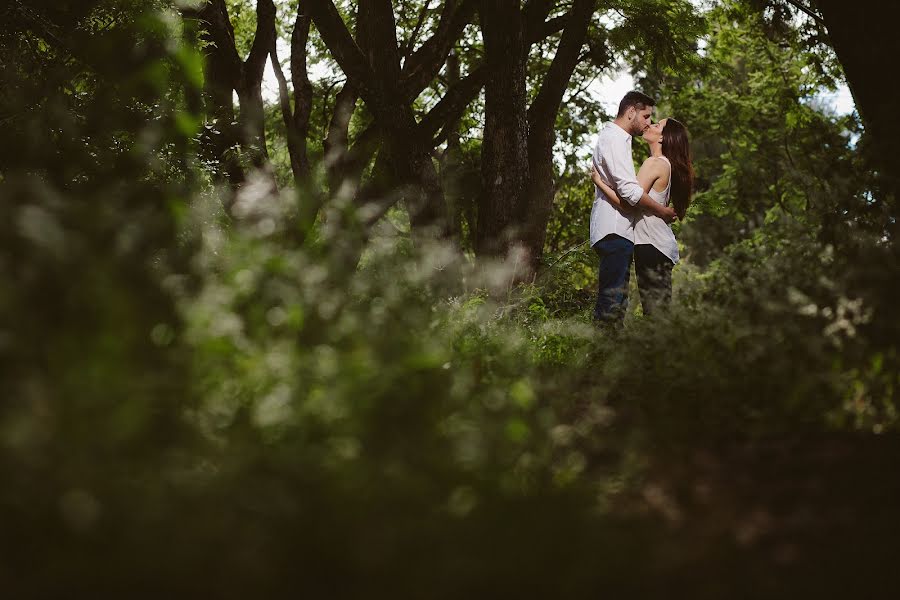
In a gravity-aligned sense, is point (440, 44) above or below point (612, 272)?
above

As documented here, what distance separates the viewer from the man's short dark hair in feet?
20.5

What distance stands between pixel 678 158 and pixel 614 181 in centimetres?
67

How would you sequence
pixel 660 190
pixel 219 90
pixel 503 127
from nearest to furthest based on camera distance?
pixel 660 190
pixel 503 127
pixel 219 90

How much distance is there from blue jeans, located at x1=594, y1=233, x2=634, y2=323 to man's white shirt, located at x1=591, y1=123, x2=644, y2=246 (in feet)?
0.20

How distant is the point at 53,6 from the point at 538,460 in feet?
20.3

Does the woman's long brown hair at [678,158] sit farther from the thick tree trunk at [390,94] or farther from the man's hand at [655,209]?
the thick tree trunk at [390,94]

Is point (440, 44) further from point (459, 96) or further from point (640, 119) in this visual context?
point (640, 119)

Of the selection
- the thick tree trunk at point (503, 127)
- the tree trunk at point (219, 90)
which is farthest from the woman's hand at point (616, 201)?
the tree trunk at point (219, 90)

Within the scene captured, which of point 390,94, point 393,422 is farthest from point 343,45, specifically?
point 393,422

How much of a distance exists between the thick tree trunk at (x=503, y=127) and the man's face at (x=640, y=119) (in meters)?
2.20

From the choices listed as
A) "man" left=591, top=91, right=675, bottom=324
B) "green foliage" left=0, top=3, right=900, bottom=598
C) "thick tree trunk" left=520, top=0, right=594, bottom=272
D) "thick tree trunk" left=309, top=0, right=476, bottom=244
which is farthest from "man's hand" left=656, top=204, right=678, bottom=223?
"thick tree trunk" left=520, top=0, right=594, bottom=272

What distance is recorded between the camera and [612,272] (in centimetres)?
584

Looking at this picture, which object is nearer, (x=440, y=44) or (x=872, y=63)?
(x=872, y=63)

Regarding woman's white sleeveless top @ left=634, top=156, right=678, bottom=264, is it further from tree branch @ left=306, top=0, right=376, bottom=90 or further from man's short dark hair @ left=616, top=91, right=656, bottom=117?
tree branch @ left=306, top=0, right=376, bottom=90
